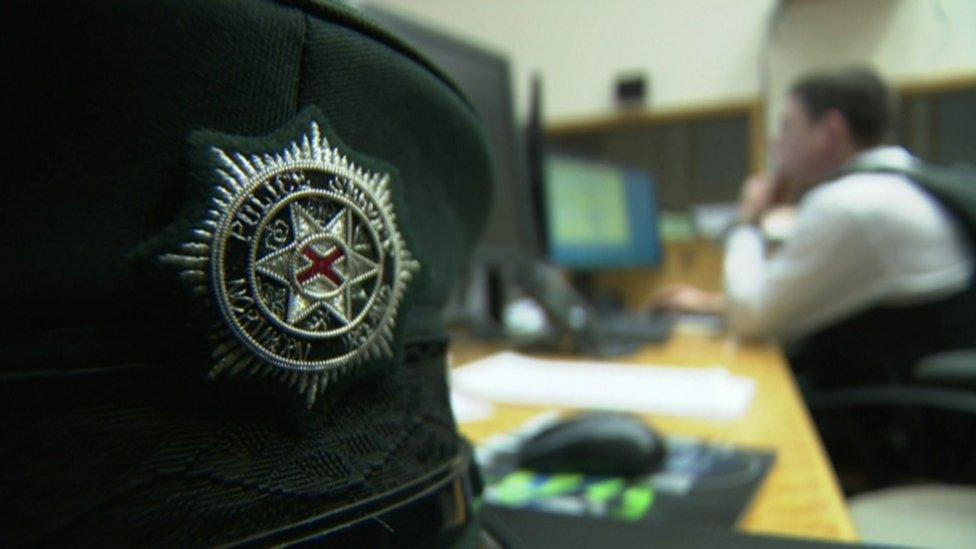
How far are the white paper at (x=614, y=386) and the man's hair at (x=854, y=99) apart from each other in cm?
34

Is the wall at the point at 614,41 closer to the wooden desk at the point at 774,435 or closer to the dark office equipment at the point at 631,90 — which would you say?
the dark office equipment at the point at 631,90

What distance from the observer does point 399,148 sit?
0.97ft

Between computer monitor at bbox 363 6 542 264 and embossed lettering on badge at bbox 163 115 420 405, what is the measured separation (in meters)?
0.80

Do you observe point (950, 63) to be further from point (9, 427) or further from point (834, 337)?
point (834, 337)

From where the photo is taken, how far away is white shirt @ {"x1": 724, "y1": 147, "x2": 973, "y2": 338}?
0.92 metres

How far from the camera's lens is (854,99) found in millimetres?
881

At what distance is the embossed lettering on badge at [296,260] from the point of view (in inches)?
8.6

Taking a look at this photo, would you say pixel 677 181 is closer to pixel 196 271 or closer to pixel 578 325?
pixel 578 325

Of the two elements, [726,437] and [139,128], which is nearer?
[139,128]

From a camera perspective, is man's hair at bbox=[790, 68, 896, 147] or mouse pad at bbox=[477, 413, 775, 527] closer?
mouse pad at bbox=[477, 413, 775, 527]

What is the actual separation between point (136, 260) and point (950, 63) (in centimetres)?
58

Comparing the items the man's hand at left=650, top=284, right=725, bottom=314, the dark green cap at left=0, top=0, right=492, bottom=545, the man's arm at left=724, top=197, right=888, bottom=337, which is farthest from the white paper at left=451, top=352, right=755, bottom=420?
the man's hand at left=650, top=284, right=725, bottom=314

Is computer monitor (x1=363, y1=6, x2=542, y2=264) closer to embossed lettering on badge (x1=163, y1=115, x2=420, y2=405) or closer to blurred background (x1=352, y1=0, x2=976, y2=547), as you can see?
blurred background (x1=352, y1=0, x2=976, y2=547)

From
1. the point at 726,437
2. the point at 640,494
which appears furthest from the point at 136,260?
the point at 726,437
